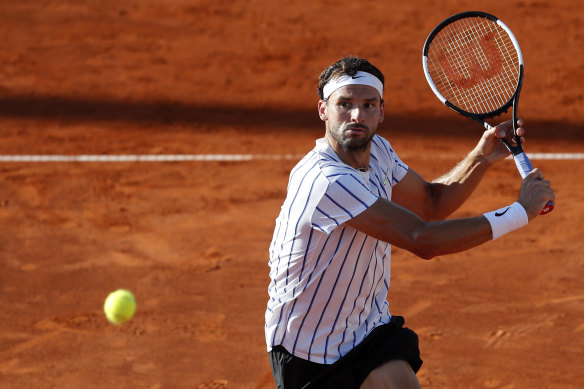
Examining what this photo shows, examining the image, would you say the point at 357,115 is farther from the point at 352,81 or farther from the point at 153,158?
the point at 153,158

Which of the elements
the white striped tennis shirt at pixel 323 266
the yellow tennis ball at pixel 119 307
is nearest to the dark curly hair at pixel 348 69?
the white striped tennis shirt at pixel 323 266

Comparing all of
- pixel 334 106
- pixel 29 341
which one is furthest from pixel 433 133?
Answer: pixel 334 106

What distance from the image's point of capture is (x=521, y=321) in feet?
22.6

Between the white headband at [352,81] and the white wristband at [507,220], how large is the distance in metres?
0.93

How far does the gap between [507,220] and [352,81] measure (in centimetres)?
105

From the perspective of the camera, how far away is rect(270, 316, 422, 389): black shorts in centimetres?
Result: 425

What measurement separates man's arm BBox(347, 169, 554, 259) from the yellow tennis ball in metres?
3.37

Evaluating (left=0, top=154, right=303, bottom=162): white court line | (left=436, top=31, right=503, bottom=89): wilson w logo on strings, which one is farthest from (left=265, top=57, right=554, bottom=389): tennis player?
(left=0, top=154, right=303, bottom=162): white court line

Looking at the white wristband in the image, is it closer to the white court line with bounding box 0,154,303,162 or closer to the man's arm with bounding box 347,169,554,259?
the man's arm with bounding box 347,169,554,259

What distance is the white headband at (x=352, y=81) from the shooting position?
4.41 metres

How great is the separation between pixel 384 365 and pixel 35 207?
587 centimetres

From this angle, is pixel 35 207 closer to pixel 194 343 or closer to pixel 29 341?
pixel 29 341

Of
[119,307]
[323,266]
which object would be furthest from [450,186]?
[119,307]

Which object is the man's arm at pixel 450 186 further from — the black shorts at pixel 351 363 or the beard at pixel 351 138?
the black shorts at pixel 351 363
